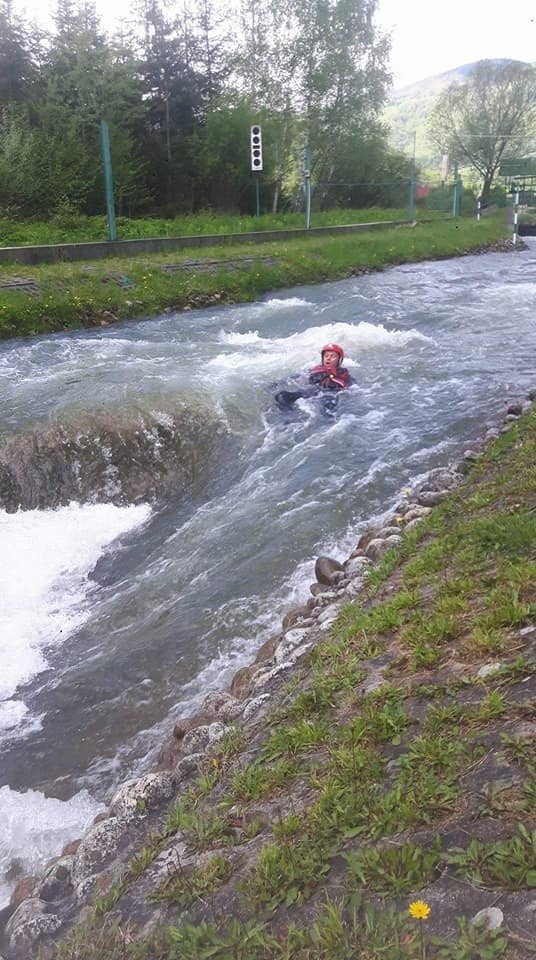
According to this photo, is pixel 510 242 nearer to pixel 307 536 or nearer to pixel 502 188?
pixel 502 188

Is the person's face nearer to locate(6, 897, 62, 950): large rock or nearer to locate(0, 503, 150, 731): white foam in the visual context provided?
locate(0, 503, 150, 731): white foam

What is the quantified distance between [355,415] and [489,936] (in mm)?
9423

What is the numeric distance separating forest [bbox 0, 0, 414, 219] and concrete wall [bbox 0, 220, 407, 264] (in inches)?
260

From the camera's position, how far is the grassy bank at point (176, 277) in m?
16.8

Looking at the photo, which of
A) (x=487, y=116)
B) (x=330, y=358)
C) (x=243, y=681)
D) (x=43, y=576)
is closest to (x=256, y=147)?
(x=330, y=358)

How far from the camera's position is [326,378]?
1193 cm

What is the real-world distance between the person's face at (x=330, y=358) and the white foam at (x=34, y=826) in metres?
8.91

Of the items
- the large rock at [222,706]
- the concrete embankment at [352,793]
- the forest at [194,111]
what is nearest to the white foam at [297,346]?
the large rock at [222,706]

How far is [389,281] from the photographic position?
75.7 feet

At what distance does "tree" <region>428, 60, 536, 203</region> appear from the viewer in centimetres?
5516

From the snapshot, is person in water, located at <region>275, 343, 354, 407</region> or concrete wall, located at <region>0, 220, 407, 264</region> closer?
person in water, located at <region>275, 343, 354, 407</region>

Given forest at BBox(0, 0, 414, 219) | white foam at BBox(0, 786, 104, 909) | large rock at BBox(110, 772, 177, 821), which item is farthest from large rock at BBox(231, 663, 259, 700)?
forest at BBox(0, 0, 414, 219)

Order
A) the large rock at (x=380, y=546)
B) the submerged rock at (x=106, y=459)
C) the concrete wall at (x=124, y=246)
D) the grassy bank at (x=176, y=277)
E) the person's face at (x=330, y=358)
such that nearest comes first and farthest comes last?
the large rock at (x=380, y=546), the submerged rock at (x=106, y=459), the person's face at (x=330, y=358), the grassy bank at (x=176, y=277), the concrete wall at (x=124, y=246)

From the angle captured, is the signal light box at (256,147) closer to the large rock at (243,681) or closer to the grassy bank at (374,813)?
the large rock at (243,681)
